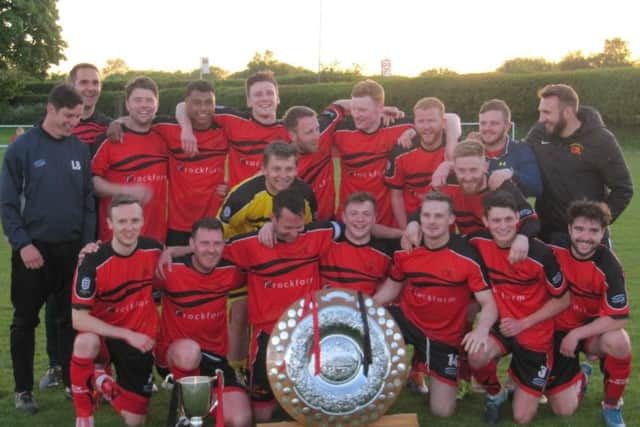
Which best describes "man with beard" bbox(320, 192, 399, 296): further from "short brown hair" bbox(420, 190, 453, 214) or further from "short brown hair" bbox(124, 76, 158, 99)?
"short brown hair" bbox(124, 76, 158, 99)

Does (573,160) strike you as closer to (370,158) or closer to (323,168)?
(370,158)

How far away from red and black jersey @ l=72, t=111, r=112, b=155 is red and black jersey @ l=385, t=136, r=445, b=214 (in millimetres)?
1881

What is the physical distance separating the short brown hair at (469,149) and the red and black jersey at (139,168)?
193 centimetres

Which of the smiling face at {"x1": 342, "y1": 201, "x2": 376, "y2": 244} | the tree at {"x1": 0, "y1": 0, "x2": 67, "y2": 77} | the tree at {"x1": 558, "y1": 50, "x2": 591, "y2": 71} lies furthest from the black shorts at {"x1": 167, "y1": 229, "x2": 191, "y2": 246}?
the tree at {"x1": 0, "y1": 0, "x2": 67, "y2": 77}

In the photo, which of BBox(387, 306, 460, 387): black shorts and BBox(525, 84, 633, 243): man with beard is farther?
BBox(525, 84, 633, 243): man with beard

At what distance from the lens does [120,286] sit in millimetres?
4219

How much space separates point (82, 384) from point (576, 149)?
3137mm

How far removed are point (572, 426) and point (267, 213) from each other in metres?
2.07

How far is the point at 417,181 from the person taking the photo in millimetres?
5133

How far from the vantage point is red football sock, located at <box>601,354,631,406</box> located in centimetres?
420

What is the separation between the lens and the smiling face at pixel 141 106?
4.96 meters

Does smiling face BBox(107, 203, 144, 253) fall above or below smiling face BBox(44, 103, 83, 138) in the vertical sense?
below

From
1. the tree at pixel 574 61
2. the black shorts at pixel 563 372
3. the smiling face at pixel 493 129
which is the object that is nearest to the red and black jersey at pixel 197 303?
the smiling face at pixel 493 129

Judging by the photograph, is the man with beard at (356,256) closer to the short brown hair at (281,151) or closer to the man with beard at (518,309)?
the short brown hair at (281,151)
